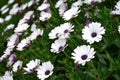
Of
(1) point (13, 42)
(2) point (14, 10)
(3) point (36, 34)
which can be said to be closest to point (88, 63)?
(3) point (36, 34)

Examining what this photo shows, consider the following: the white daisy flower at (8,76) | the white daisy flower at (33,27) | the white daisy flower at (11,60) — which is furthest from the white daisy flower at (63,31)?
the white daisy flower at (33,27)

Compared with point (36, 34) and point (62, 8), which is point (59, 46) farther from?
point (62, 8)

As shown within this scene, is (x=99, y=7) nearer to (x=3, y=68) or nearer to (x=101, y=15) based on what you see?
(x=101, y=15)

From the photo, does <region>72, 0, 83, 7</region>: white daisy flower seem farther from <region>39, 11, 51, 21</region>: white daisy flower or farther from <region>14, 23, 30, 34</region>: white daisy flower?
<region>14, 23, 30, 34</region>: white daisy flower

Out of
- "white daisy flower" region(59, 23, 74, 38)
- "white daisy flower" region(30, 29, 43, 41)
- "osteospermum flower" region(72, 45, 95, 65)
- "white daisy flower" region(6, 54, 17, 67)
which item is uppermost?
"white daisy flower" region(30, 29, 43, 41)

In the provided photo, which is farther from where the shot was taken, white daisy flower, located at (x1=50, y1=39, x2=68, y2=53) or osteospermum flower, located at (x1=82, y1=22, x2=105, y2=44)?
white daisy flower, located at (x1=50, y1=39, x2=68, y2=53)

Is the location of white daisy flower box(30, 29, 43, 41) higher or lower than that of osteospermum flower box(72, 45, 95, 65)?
higher

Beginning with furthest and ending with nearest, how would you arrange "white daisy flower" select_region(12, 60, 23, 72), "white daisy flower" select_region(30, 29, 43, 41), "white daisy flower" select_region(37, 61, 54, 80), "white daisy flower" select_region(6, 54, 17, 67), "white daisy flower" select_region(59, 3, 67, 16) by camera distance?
1. "white daisy flower" select_region(59, 3, 67, 16)
2. "white daisy flower" select_region(6, 54, 17, 67)
3. "white daisy flower" select_region(30, 29, 43, 41)
4. "white daisy flower" select_region(12, 60, 23, 72)
5. "white daisy flower" select_region(37, 61, 54, 80)

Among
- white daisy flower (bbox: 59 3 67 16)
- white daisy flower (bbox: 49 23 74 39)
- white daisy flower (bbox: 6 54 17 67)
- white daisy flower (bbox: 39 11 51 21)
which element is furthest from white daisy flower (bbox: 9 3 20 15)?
white daisy flower (bbox: 49 23 74 39)
